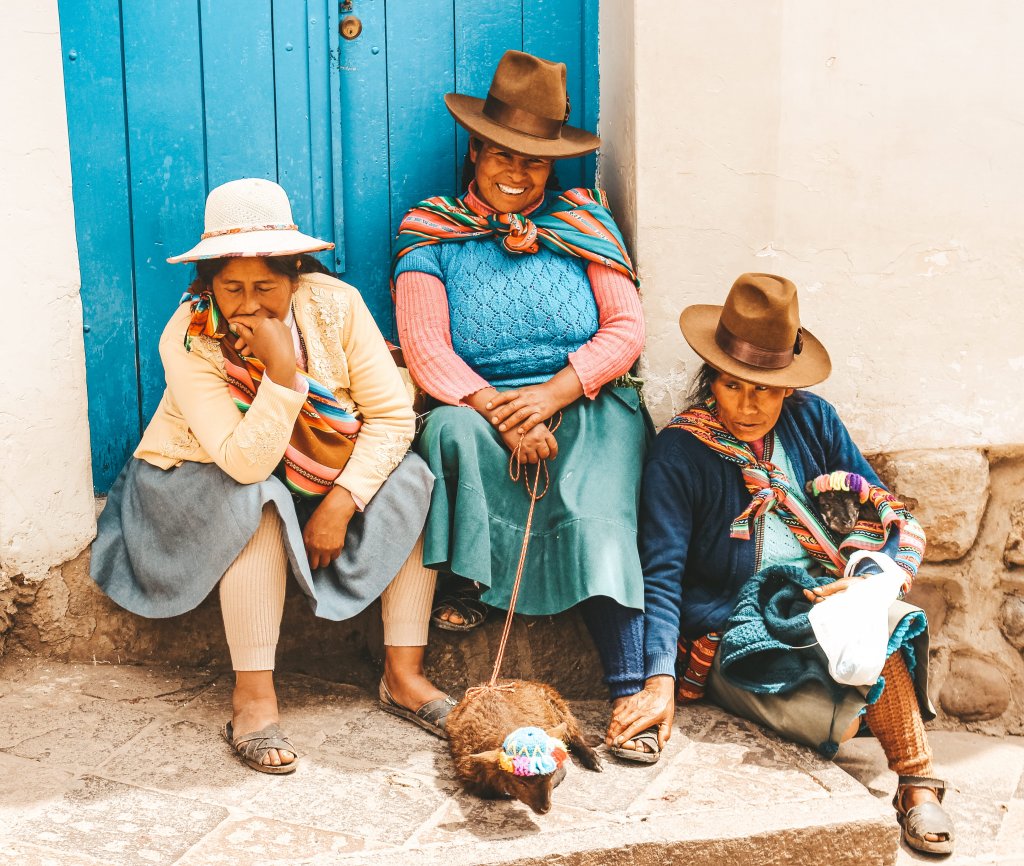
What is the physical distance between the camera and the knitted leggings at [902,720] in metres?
2.98

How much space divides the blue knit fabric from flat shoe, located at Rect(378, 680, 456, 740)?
938 millimetres

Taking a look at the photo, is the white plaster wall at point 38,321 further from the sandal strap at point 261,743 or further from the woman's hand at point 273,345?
the sandal strap at point 261,743

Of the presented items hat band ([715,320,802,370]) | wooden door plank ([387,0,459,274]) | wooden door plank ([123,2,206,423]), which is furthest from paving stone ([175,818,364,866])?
wooden door plank ([387,0,459,274])

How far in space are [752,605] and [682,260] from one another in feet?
3.80

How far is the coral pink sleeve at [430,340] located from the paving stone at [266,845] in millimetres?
1243

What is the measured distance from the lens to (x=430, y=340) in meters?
3.39

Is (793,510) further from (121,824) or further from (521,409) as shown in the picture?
(121,824)

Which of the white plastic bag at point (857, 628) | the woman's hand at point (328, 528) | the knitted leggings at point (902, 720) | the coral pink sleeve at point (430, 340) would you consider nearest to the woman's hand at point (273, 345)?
the woman's hand at point (328, 528)

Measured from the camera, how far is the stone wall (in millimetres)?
3383

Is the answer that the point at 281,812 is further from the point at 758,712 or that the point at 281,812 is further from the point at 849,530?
the point at 849,530

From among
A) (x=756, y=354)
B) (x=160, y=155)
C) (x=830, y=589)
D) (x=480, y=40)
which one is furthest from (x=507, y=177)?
(x=830, y=589)

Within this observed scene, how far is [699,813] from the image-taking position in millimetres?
2676

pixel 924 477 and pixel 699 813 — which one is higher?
pixel 924 477

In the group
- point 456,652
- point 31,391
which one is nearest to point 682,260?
point 456,652
